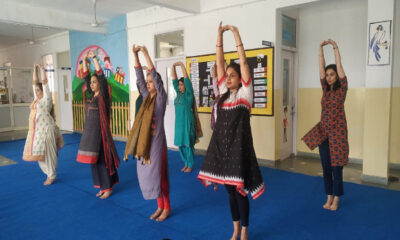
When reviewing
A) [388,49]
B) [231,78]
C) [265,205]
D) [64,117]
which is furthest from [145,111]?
[64,117]

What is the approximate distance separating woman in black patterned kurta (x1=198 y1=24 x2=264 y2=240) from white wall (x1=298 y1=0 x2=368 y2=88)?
337 cm

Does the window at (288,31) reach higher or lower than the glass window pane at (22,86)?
higher

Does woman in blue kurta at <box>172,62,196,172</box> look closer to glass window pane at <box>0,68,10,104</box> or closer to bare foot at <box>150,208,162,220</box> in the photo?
bare foot at <box>150,208,162,220</box>

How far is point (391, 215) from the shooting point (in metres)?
3.09

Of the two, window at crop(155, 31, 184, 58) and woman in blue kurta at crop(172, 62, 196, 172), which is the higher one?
window at crop(155, 31, 184, 58)

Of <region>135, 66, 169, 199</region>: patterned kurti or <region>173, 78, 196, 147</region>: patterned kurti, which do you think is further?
<region>173, 78, 196, 147</region>: patterned kurti

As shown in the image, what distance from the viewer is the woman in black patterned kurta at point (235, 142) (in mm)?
2289

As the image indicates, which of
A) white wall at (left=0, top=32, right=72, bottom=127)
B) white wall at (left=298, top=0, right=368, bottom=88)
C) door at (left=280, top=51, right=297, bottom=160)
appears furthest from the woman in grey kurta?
white wall at (left=0, top=32, right=72, bottom=127)

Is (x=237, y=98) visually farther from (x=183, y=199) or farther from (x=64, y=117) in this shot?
(x=64, y=117)

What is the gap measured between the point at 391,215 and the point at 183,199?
2275 mm

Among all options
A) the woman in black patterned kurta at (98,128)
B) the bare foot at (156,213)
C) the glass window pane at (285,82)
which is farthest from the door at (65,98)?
the bare foot at (156,213)

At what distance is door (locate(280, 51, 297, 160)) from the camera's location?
18.2 ft

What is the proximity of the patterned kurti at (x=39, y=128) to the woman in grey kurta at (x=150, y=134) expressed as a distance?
6.66ft

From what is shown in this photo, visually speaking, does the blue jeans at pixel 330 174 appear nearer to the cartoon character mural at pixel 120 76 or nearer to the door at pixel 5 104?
the cartoon character mural at pixel 120 76
